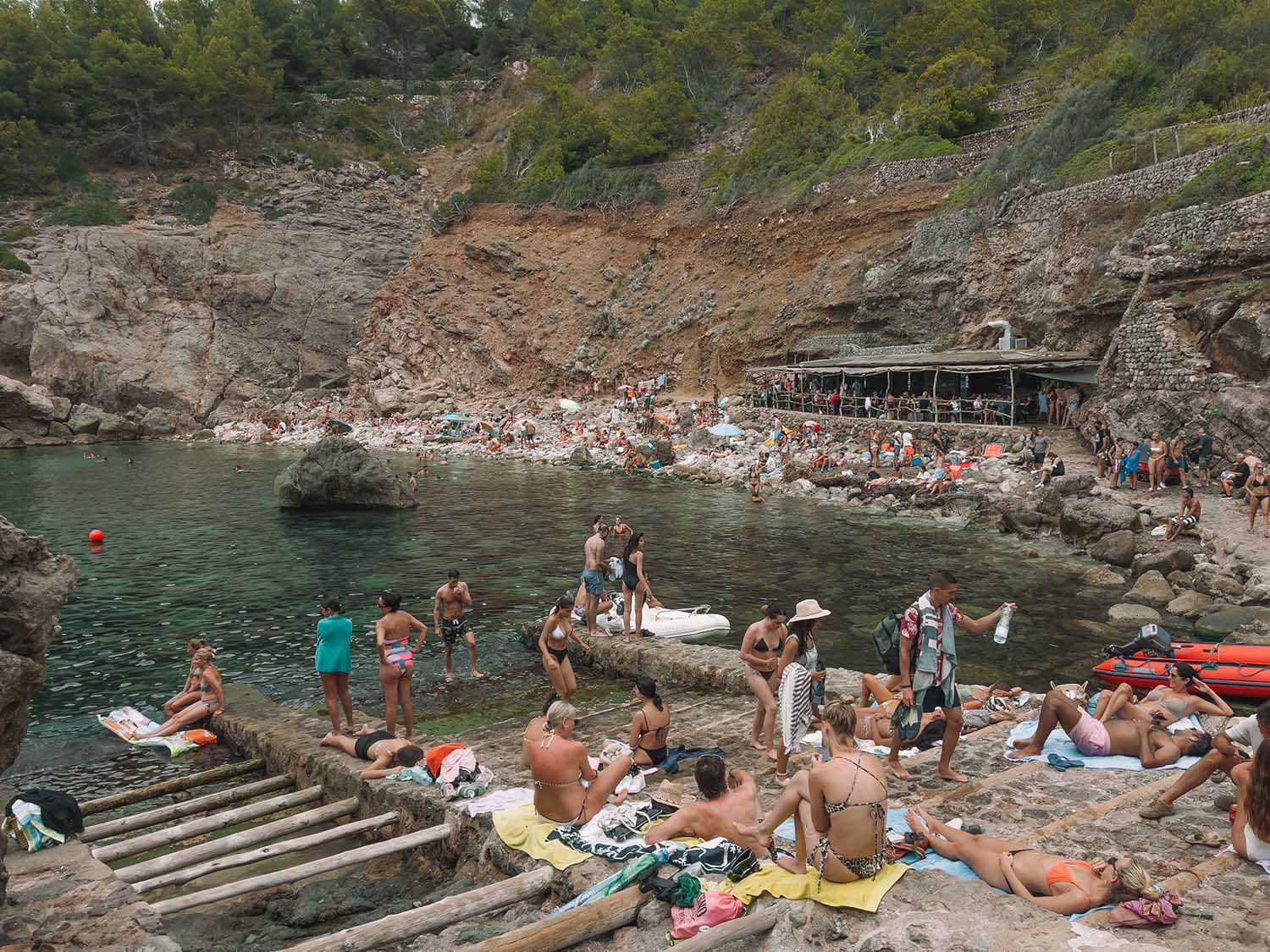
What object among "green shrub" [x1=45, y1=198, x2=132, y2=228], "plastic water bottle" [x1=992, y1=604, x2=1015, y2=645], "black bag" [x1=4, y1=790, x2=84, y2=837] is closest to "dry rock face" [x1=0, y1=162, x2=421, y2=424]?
"green shrub" [x1=45, y1=198, x2=132, y2=228]

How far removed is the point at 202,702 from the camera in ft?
32.0

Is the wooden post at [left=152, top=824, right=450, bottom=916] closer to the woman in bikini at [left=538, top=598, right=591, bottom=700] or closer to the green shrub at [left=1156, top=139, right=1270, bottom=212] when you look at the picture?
the woman in bikini at [left=538, top=598, right=591, bottom=700]

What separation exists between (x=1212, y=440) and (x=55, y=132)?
76774mm

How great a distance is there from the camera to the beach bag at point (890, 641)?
6.71 metres

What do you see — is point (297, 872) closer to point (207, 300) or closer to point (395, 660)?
point (395, 660)

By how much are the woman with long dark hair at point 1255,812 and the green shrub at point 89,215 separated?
68921mm

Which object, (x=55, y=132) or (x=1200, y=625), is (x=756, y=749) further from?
(x=55, y=132)

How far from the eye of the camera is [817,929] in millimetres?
4559

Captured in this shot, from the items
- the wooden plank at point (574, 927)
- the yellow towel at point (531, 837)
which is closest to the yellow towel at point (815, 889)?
the wooden plank at point (574, 927)

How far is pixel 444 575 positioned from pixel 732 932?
44.6 feet

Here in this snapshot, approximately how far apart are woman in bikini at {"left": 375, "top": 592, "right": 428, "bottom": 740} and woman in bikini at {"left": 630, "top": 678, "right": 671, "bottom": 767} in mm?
2718

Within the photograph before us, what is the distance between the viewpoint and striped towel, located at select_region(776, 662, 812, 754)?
263 inches

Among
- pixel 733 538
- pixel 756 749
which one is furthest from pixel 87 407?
pixel 756 749

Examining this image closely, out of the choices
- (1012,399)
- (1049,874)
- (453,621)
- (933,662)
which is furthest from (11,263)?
(1049,874)
